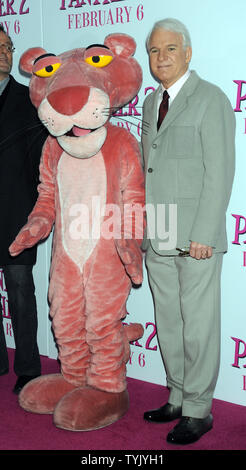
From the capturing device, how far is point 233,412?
2373 mm

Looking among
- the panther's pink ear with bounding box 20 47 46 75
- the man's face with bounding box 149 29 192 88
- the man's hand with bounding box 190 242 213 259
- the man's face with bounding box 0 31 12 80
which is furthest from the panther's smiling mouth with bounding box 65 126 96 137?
the man's face with bounding box 0 31 12 80

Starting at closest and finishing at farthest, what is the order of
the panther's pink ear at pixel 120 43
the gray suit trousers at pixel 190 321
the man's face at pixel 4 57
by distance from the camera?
the gray suit trousers at pixel 190 321
the panther's pink ear at pixel 120 43
the man's face at pixel 4 57

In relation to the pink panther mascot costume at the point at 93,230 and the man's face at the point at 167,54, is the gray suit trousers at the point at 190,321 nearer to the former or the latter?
the pink panther mascot costume at the point at 93,230

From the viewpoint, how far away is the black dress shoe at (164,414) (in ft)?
7.41

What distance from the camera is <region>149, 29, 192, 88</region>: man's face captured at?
6.55 feet

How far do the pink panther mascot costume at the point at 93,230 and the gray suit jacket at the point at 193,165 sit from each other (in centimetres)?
12

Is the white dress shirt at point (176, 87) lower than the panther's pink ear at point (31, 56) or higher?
lower

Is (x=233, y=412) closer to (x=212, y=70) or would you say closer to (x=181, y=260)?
(x=181, y=260)

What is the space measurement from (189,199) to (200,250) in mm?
195

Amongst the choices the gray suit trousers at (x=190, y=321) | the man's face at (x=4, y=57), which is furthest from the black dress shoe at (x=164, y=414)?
the man's face at (x=4, y=57)

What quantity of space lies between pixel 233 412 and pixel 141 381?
0.52 m

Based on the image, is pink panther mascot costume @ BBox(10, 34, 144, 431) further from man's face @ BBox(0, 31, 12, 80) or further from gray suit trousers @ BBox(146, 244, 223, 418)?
man's face @ BBox(0, 31, 12, 80)

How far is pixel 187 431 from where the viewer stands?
2086mm
